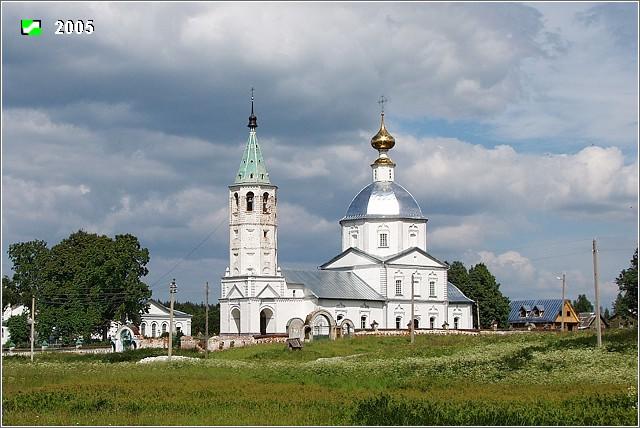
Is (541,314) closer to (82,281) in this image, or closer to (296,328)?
(296,328)

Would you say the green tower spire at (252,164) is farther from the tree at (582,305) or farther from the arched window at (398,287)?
the tree at (582,305)

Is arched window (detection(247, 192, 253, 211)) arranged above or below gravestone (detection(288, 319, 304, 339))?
above

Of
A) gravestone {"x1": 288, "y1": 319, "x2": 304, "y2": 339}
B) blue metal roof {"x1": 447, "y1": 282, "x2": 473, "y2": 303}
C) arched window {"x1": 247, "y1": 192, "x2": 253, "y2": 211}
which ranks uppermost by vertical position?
arched window {"x1": 247, "y1": 192, "x2": 253, "y2": 211}

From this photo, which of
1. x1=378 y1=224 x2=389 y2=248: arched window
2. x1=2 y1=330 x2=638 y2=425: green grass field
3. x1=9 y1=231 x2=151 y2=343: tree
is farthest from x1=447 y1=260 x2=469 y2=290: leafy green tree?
x1=2 y1=330 x2=638 y2=425: green grass field

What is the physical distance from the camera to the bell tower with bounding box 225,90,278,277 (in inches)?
2825

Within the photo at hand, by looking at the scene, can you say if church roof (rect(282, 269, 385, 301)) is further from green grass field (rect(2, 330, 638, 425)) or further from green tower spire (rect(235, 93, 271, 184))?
green grass field (rect(2, 330, 638, 425))

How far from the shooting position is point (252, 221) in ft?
236

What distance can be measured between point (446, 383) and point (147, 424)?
11261 mm

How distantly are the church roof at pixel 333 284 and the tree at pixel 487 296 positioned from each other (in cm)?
1688

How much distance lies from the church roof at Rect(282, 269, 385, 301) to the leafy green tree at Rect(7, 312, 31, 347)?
17.9 m

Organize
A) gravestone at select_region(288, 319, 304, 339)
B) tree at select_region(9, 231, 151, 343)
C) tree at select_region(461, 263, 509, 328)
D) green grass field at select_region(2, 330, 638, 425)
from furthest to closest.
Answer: tree at select_region(461, 263, 509, 328), tree at select_region(9, 231, 151, 343), gravestone at select_region(288, 319, 304, 339), green grass field at select_region(2, 330, 638, 425)

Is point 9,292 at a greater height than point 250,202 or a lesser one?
lesser

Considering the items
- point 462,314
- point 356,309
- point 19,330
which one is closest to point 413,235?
point 462,314

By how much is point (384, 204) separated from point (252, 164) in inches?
424
